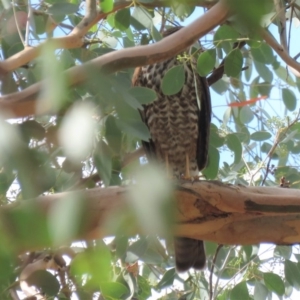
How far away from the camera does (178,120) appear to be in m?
2.91

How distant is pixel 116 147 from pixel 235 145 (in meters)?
1.28

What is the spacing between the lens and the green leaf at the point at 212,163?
7.33 feet

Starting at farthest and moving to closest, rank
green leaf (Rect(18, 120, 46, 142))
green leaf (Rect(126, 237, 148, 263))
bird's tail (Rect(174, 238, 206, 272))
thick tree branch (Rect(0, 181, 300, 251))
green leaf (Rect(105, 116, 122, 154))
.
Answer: bird's tail (Rect(174, 238, 206, 272)), green leaf (Rect(126, 237, 148, 263)), thick tree branch (Rect(0, 181, 300, 251)), green leaf (Rect(105, 116, 122, 154)), green leaf (Rect(18, 120, 46, 142))

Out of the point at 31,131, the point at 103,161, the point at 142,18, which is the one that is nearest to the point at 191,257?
the point at 142,18

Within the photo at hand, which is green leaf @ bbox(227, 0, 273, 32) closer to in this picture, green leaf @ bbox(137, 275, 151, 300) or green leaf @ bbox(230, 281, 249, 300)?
green leaf @ bbox(230, 281, 249, 300)

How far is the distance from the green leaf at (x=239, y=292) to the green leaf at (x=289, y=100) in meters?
0.80

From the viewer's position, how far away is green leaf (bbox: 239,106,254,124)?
8.74ft

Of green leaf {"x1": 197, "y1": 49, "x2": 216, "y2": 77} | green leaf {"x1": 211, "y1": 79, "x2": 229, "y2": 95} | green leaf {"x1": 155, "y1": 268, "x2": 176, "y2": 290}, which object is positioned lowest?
green leaf {"x1": 155, "y1": 268, "x2": 176, "y2": 290}

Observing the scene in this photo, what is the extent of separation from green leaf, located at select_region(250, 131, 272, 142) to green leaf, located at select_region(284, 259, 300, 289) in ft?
1.91

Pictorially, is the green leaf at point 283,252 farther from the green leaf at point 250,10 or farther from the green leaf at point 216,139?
the green leaf at point 250,10

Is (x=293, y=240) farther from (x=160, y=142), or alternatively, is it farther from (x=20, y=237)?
(x=20, y=237)

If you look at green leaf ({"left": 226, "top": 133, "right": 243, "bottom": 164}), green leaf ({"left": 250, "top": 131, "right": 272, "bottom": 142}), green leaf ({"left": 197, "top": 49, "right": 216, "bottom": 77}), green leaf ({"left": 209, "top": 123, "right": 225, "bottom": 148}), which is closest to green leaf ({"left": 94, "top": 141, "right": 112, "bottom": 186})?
green leaf ({"left": 197, "top": 49, "right": 216, "bottom": 77})

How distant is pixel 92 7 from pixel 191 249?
1385mm

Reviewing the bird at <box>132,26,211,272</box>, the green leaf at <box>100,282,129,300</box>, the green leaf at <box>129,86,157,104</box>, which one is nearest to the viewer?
the green leaf at <box>100,282,129,300</box>
